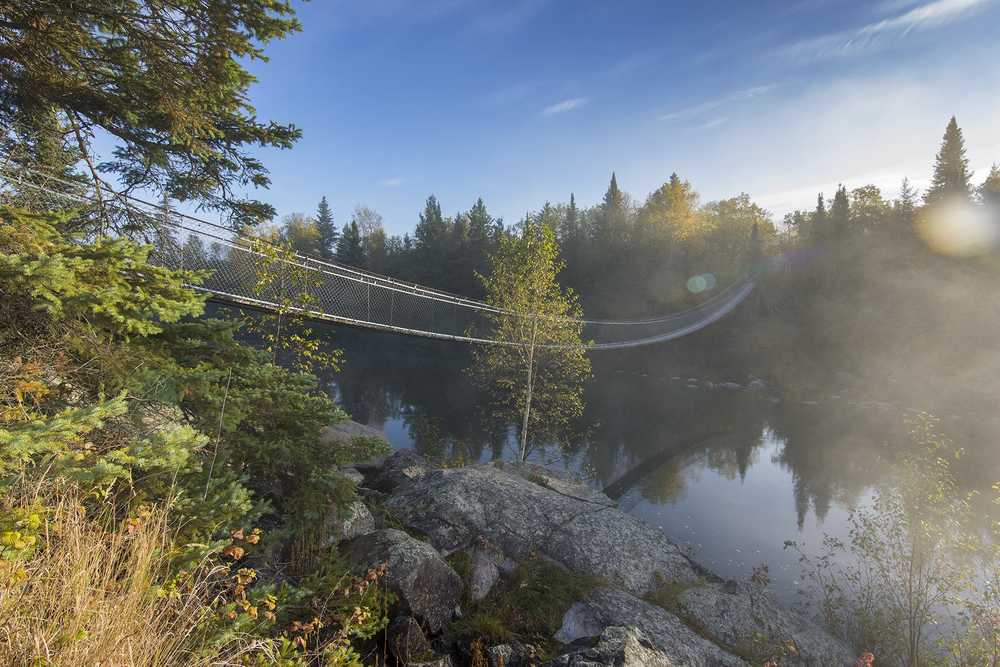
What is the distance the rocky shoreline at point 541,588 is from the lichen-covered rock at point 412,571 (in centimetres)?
1

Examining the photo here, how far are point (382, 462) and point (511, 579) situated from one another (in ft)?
14.8

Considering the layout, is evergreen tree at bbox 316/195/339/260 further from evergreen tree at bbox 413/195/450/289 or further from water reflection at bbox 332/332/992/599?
water reflection at bbox 332/332/992/599

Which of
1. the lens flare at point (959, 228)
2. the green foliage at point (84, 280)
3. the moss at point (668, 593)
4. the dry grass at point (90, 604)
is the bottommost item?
the moss at point (668, 593)

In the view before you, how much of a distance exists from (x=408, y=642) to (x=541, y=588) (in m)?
1.87

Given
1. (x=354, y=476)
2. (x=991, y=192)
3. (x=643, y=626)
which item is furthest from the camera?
(x=991, y=192)

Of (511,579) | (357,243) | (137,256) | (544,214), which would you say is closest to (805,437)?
(511,579)

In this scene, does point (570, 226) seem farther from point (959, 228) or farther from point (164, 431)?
point (164, 431)

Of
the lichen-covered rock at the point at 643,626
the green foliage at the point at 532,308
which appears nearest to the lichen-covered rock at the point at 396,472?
the lichen-covered rock at the point at 643,626

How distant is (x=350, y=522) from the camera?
4402 mm

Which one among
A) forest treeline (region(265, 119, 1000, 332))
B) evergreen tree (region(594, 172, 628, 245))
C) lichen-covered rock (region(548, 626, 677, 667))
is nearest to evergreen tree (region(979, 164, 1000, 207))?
forest treeline (region(265, 119, 1000, 332))

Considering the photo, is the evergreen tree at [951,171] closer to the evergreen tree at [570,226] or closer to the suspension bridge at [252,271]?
the evergreen tree at [570,226]

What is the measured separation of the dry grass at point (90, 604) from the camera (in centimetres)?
170

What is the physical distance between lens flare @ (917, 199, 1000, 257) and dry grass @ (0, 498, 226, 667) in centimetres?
4152

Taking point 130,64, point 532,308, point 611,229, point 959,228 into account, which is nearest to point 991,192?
point 959,228
